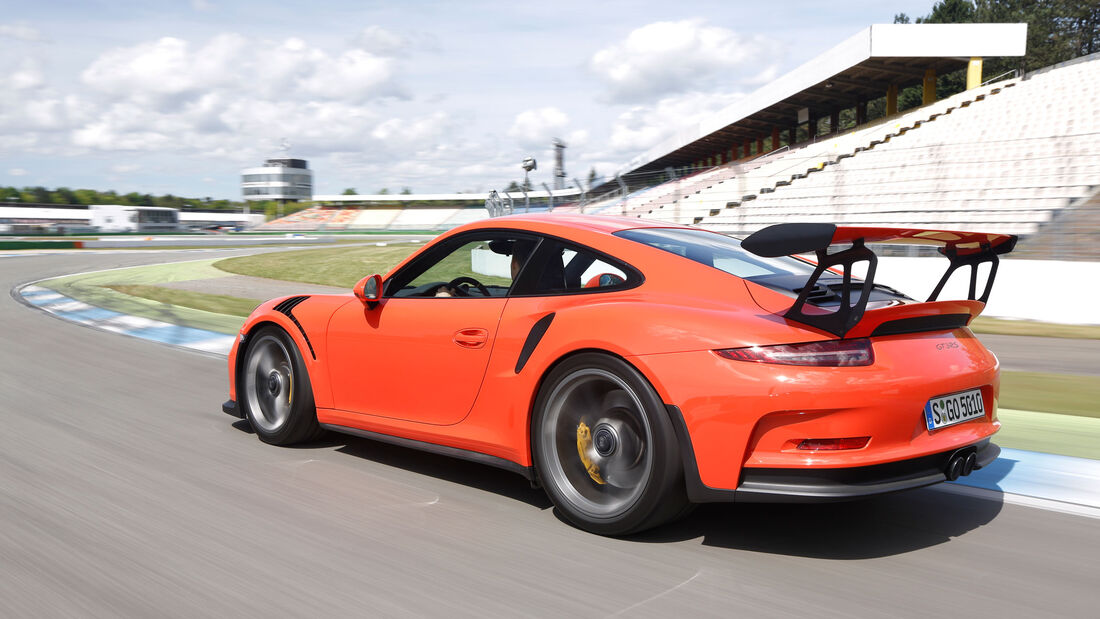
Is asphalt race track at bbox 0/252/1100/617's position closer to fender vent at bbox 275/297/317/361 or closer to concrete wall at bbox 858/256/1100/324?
fender vent at bbox 275/297/317/361

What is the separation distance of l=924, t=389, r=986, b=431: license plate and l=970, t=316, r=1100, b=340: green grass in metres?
6.99

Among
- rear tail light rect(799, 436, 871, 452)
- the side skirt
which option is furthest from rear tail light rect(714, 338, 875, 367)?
the side skirt

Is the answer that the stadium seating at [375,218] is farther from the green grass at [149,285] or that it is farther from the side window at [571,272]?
the side window at [571,272]

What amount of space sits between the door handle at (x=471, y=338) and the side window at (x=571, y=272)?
0.83 feet

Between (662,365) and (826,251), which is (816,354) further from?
(662,365)

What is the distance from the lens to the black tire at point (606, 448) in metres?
3.11

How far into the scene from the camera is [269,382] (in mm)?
4859

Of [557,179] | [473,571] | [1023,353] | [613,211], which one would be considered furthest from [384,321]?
[613,211]

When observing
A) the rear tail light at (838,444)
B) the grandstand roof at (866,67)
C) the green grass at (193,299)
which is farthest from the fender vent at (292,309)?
the grandstand roof at (866,67)

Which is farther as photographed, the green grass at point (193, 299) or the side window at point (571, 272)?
the green grass at point (193, 299)

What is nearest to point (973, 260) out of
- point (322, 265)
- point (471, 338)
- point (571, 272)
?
point (571, 272)

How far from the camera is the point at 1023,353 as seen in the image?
8.61m

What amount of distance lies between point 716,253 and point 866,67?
102 ft

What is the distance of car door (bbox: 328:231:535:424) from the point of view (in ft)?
12.4
